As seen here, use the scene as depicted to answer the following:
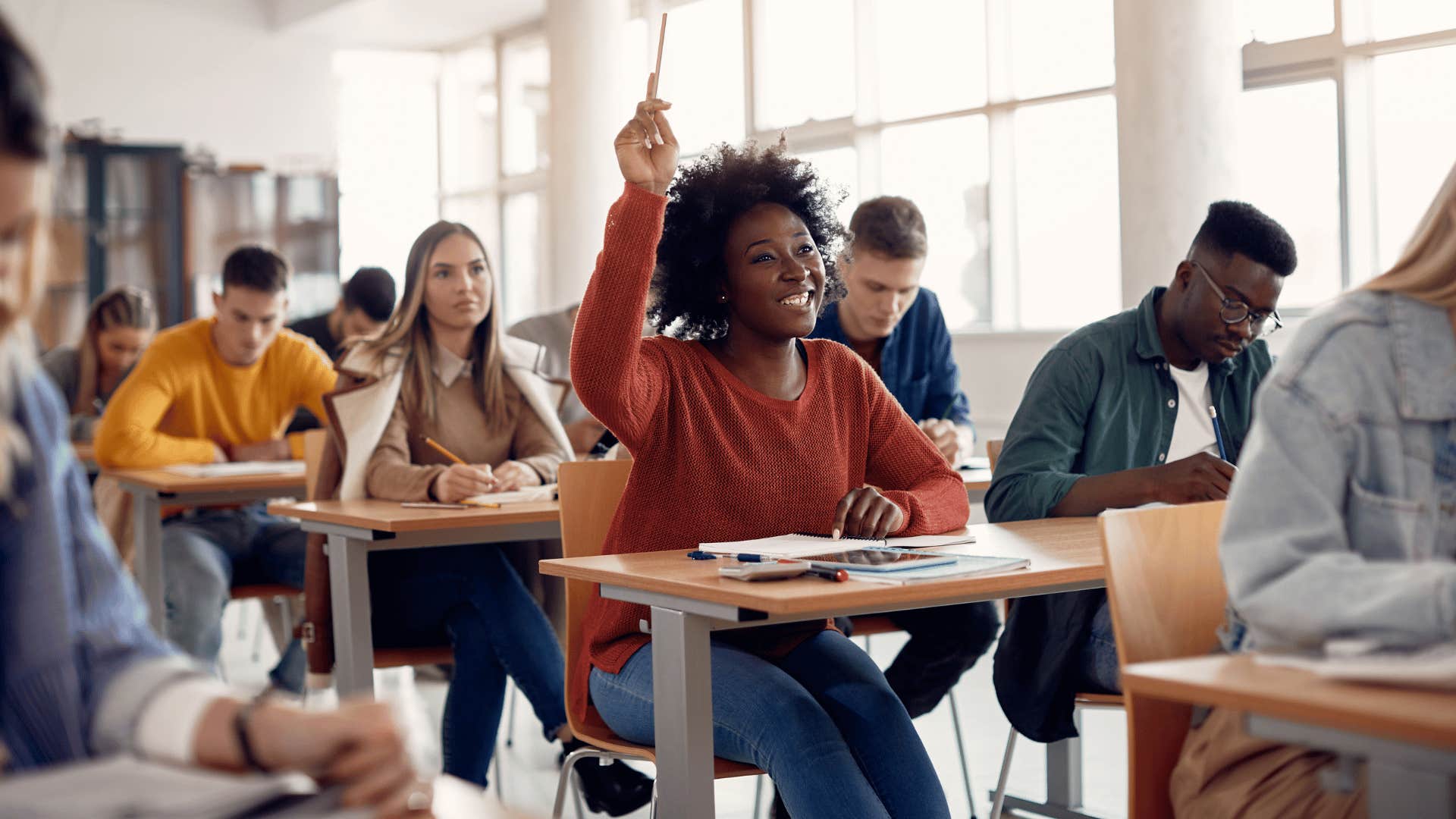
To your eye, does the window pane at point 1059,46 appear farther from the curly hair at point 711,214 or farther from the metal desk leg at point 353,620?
the metal desk leg at point 353,620

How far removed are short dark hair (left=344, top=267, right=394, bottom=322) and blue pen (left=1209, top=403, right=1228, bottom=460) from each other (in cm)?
320

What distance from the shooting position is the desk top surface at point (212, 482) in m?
3.46

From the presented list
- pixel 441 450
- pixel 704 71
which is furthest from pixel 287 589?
pixel 704 71

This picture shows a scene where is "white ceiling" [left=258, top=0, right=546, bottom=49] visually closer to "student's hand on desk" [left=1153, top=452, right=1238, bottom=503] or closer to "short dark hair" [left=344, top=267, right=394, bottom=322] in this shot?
"short dark hair" [left=344, top=267, right=394, bottom=322]

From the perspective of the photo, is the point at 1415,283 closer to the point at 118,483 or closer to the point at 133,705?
the point at 133,705

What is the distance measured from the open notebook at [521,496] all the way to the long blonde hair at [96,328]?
2.58m

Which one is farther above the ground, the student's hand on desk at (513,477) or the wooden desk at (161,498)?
the student's hand on desk at (513,477)

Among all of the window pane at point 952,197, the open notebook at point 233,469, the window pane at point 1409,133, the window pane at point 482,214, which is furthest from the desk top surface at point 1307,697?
the window pane at point 482,214

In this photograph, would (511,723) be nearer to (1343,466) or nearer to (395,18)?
(1343,466)

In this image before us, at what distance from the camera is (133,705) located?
977 mm

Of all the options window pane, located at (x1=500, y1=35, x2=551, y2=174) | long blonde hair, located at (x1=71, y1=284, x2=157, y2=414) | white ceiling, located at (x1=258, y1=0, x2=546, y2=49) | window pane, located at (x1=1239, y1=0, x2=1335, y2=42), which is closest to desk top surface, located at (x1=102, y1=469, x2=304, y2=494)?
long blonde hair, located at (x1=71, y1=284, x2=157, y2=414)

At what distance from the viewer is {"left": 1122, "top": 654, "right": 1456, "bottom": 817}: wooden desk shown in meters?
0.99

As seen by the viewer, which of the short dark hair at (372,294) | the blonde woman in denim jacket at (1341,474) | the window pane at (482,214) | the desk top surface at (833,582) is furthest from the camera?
the window pane at (482,214)

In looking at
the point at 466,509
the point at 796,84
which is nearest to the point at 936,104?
the point at 796,84
